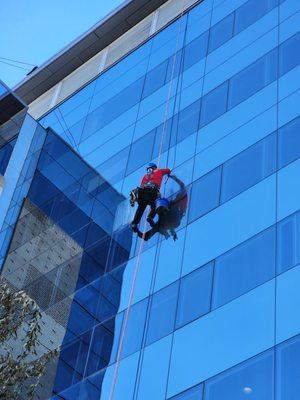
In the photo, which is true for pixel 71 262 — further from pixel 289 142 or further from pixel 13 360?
pixel 13 360

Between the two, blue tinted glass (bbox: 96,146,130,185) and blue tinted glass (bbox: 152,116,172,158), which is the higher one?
blue tinted glass (bbox: 152,116,172,158)

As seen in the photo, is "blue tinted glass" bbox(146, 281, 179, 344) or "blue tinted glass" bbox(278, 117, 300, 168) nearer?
"blue tinted glass" bbox(146, 281, 179, 344)

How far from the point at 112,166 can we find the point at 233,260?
8.80 metres

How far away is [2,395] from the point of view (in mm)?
12164

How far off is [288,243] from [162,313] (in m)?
3.45

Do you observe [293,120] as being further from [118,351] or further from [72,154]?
[72,154]

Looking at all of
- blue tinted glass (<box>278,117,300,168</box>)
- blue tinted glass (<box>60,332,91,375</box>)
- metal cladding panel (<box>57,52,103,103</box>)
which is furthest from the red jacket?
metal cladding panel (<box>57,52,103,103</box>)

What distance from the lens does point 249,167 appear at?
19.4 m

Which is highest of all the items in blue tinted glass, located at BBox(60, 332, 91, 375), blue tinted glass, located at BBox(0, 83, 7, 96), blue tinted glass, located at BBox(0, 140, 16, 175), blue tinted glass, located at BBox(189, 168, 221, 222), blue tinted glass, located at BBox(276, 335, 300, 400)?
blue tinted glass, located at BBox(0, 83, 7, 96)

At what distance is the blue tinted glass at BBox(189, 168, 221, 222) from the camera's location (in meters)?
19.6

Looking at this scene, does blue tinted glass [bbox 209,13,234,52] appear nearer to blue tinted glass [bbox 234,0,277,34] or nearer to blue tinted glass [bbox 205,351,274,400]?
blue tinted glass [bbox 234,0,277,34]

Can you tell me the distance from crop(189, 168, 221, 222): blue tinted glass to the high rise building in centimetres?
4

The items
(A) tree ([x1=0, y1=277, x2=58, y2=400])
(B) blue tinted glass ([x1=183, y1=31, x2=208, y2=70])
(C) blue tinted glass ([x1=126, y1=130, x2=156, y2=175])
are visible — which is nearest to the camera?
(A) tree ([x1=0, y1=277, x2=58, y2=400])

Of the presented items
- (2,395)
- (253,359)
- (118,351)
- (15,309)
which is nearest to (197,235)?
(118,351)
